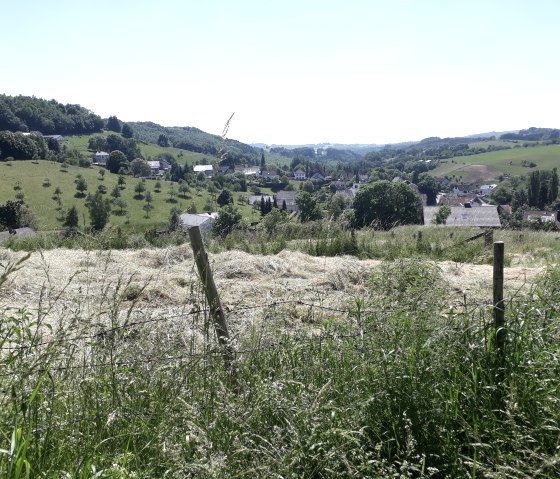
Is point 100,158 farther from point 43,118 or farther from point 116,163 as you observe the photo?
point 43,118

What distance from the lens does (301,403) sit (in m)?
2.42

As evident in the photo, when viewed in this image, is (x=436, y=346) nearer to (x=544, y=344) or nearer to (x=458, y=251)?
(x=544, y=344)

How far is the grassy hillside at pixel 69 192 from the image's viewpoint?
6875cm

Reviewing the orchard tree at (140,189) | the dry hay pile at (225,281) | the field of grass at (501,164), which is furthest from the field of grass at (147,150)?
the dry hay pile at (225,281)

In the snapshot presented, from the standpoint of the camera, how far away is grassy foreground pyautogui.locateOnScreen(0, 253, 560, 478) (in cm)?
209

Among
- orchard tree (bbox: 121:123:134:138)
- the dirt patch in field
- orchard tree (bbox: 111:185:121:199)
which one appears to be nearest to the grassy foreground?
the dirt patch in field

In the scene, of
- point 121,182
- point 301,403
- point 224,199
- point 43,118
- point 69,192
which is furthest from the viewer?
point 43,118

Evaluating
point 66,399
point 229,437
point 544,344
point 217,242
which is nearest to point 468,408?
point 544,344

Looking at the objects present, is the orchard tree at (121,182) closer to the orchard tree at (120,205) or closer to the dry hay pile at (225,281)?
the orchard tree at (120,205)

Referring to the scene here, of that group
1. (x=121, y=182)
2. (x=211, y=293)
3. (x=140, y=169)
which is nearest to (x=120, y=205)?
(x=121, y=182)

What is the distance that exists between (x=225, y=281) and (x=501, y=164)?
492 feet

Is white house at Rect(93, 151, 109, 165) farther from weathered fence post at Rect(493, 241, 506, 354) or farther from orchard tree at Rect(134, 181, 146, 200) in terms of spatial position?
weathered fence post at Rect(493, 241, 506, 354)

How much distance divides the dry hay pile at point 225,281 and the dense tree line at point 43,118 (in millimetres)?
133650

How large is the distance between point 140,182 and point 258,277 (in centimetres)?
8287
